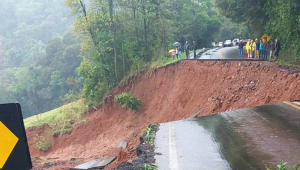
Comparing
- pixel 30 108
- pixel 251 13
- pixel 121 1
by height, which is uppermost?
pixel 121 1

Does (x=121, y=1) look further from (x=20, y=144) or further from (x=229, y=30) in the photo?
(x=229, y=30)

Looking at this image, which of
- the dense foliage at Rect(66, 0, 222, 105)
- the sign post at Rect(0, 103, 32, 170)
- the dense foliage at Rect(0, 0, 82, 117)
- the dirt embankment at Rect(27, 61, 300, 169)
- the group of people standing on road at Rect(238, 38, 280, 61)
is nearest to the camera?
the sign post at Rect(0, 103, 32, 170)

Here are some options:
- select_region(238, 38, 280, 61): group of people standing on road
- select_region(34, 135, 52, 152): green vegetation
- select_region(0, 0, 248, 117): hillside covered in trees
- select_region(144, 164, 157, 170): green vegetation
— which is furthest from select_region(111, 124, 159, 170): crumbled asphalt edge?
select_region(34, 135, 52, 152): green vegetation

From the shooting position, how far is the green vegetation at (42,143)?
26781 mm

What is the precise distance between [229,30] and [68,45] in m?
32.2

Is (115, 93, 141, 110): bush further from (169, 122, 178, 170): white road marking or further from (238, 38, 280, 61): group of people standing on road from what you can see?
(169, 122, 178, 170): white road marking

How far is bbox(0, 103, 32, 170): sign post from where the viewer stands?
2.40 metres

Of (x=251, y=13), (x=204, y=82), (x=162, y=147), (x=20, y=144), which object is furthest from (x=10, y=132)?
(x=251, y=13)

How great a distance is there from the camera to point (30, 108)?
6019cm

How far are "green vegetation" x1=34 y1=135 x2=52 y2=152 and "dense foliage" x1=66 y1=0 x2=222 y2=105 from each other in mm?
5281

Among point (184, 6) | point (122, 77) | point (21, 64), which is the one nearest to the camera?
point (122, 77)

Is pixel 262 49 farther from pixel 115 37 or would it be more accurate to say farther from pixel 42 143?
pixel 42 143

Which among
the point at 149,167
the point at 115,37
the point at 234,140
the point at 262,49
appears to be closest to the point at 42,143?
the point at 115,37

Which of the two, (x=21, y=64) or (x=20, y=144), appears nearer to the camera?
(x=20, y=144)
